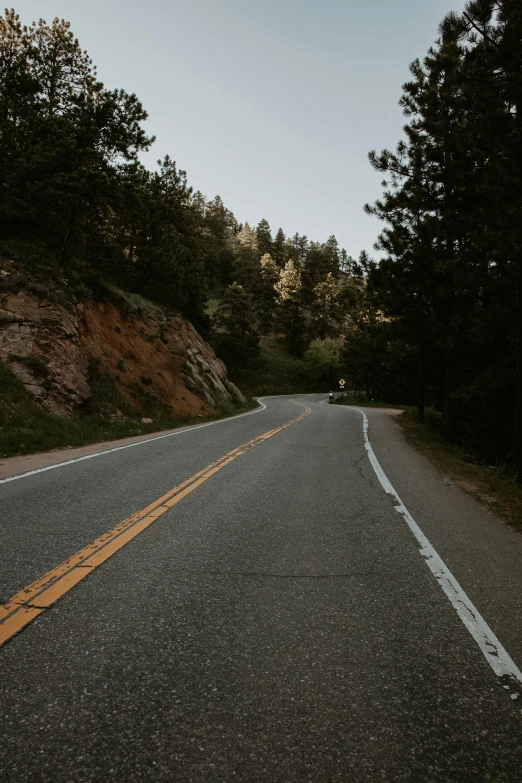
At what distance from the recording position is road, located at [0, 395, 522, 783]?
1.96 meters

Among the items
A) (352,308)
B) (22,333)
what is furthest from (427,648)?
(352,308)

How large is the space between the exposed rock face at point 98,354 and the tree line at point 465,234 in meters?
10.4

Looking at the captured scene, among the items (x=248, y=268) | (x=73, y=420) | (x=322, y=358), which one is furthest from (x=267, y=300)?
(x=73, y=420)

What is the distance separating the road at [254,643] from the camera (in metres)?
1.96

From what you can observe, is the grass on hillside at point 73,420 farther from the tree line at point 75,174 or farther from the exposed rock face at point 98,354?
the tree line at point 75,174

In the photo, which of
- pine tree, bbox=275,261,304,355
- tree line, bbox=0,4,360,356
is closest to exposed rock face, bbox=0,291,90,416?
tree line, bbox=0,4,360,356

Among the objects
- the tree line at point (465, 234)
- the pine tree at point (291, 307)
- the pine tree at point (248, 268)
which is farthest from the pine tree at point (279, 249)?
the tree line at point (465, 234)

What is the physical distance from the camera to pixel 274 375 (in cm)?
6341

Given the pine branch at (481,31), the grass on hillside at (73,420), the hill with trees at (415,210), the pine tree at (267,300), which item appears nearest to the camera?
the pine branch at (481,31)

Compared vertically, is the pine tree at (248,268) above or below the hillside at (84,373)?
above

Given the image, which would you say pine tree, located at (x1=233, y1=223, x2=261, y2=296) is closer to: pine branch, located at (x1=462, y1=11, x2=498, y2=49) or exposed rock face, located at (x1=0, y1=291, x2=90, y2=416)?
exposed rock face, located at (x1=0, y1=291, x2=90, y2=416)

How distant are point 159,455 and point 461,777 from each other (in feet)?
26.6

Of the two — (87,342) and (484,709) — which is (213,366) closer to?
(87,342)

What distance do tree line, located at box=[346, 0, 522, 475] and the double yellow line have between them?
7.70 m
